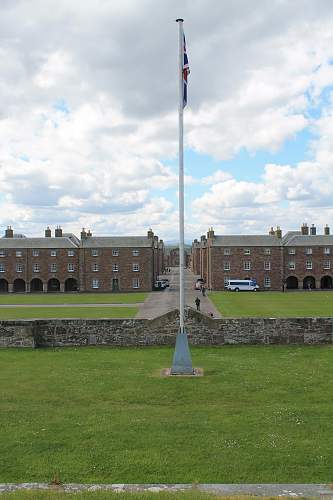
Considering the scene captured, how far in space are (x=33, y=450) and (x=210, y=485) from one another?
3063 millimetres

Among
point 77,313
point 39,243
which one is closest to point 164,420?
point 77,313

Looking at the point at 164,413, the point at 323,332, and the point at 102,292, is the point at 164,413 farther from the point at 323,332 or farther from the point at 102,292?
the point at 102,292

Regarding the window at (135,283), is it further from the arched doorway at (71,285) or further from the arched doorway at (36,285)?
the arched doorway at (36,285)

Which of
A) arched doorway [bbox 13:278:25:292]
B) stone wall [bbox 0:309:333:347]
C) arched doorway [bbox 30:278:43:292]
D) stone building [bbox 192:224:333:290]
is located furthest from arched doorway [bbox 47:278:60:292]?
stone wall [bbox 0:309:333:347]

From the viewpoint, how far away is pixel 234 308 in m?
44.0

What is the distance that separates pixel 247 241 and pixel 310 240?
30.6ft

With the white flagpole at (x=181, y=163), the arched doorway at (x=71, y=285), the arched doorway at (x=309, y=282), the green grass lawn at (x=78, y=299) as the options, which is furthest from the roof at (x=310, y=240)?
the white flagpole at (x=181, y=163)

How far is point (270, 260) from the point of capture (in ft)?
236

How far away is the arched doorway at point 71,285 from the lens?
72.5 meters

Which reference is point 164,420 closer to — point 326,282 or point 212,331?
point 212,331

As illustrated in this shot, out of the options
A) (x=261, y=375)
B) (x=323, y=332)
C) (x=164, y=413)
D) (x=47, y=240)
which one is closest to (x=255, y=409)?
(x=164, y=413)

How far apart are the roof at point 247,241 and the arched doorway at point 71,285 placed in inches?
834

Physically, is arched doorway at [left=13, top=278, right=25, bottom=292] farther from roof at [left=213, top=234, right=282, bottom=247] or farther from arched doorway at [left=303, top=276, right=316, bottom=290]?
arched doorway at [left=303, top=276, right=316, bottom=290]

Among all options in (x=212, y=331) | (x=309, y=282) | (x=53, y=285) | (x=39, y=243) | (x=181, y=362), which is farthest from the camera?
(x=309, y=282)
